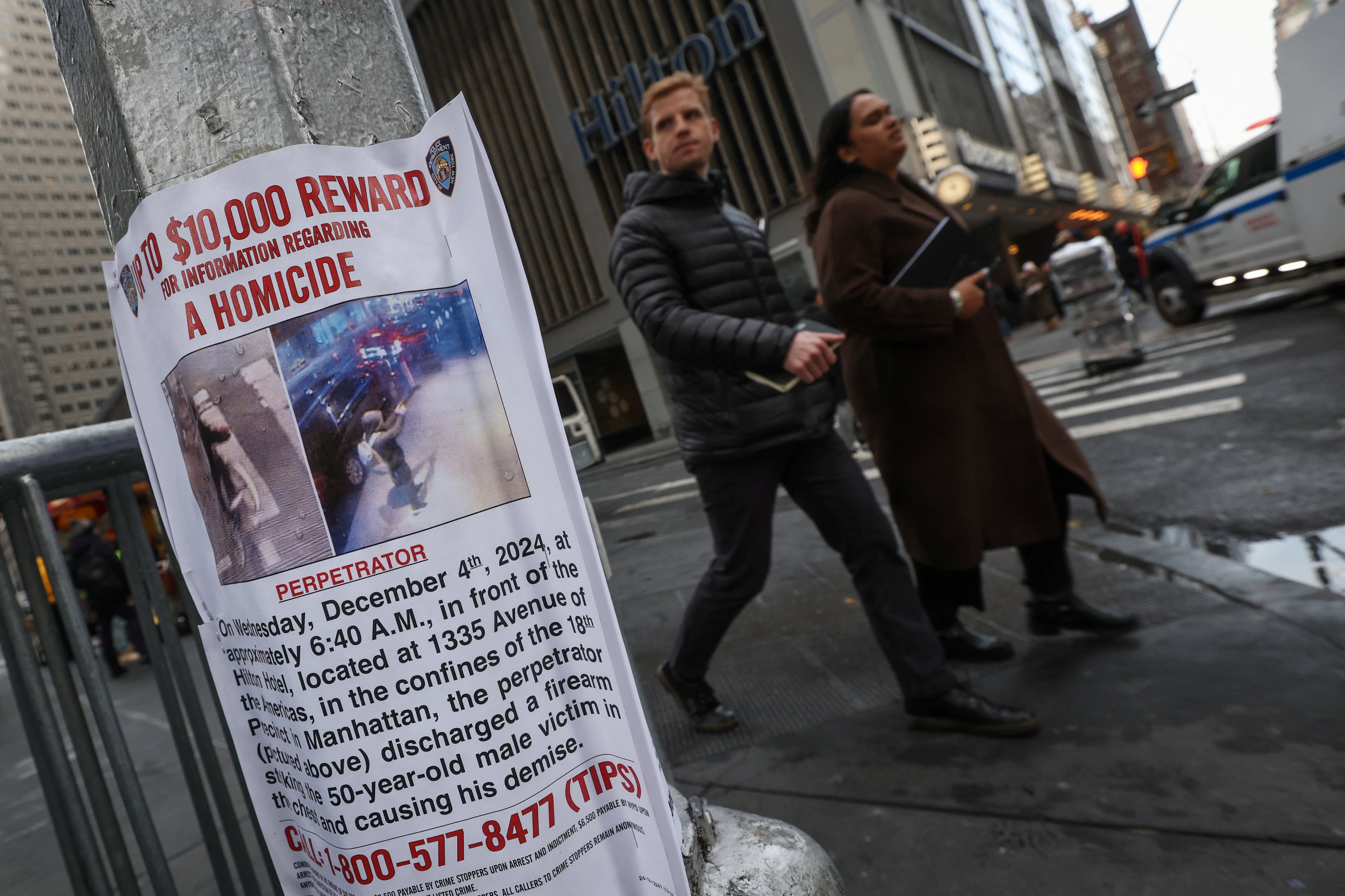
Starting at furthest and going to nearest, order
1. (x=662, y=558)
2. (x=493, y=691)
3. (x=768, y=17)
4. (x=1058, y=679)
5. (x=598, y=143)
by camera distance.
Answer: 1. (x=598, y=143)
2. (x=768, y=17)
3. (x=662, y=558)
4. (x=1058, y=679)
5. (x=493, y=691)

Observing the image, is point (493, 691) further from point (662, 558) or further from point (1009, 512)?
point (662, 558)

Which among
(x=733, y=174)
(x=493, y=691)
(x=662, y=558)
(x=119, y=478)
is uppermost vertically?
(x=733, y=174)

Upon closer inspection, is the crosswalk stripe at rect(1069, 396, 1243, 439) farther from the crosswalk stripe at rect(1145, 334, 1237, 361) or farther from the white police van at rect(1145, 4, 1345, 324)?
the white police van at rect(1145, 4, 1345, 324)

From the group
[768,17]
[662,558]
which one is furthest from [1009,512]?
[768,17]

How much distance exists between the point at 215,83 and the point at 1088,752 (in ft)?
7.78

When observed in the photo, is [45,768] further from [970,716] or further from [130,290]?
[970,716]

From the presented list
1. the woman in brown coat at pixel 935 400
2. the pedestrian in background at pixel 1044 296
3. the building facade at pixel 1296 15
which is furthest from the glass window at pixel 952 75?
the woman in brown coat at pixel 935 400

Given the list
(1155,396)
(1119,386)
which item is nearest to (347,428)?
(1155,396)

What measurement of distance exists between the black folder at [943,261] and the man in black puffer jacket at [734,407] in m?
0.41

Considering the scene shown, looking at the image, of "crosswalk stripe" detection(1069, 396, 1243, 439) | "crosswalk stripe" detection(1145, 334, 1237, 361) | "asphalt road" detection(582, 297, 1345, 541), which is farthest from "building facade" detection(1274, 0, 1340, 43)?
"crosswalk stripe" detection(1069, 396, 1243, 439)

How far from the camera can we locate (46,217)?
7.71ft

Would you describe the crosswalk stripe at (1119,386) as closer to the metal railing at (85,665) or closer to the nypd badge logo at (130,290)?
the metal railing at (85,665)

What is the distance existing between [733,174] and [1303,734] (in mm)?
21800

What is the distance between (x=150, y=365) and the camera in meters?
1.06
